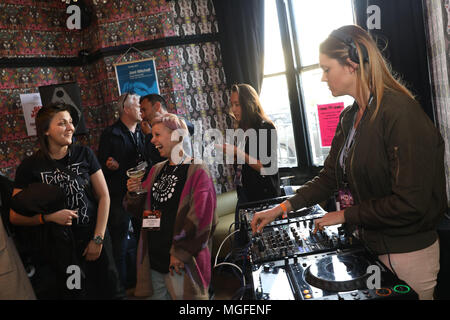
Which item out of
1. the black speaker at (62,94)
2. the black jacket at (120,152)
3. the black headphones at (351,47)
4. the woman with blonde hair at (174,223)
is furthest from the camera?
the black speaker at (62,94)

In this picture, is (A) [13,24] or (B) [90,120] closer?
(A) [13,24]

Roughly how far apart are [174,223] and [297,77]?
9.73 ft

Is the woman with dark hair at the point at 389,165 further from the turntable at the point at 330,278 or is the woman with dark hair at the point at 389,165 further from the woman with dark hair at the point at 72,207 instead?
the woman with dark hair at the point at 72,207

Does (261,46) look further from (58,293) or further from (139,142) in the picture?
(58,293)

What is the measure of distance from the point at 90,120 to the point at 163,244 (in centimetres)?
347

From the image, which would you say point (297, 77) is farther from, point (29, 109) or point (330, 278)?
point (330, 278)

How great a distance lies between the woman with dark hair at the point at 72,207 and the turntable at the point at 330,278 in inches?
56.4

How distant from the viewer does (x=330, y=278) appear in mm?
1057

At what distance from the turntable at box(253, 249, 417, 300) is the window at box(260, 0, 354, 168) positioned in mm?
2933

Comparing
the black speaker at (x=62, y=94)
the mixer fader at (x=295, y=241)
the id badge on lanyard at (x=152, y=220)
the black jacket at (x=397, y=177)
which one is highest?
the black speaker at (x=62, y=94)

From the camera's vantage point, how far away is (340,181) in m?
1.50

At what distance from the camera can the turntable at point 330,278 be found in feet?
3.20

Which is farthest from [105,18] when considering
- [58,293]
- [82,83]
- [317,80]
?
[58,293]

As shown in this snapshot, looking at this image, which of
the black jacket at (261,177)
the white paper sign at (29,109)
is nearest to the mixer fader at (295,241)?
the black jacket at (261,177)
